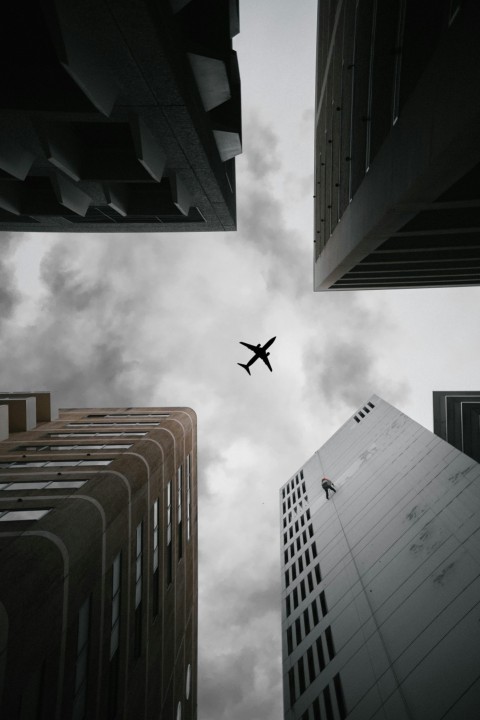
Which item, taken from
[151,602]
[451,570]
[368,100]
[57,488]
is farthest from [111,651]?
[368,100]

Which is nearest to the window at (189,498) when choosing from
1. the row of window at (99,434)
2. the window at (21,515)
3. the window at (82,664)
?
the row of window at (99,434)

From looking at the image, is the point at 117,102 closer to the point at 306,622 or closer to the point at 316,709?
the point at 316,709

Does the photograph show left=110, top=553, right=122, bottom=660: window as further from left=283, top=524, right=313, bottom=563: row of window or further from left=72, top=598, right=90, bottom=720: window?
left=283, top=524, right=313, bottom=563: row of window

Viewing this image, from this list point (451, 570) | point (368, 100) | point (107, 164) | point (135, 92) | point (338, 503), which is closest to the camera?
point (135, 92)

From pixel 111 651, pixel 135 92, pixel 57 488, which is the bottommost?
pixel 111 651

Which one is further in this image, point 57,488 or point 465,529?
point 465,529

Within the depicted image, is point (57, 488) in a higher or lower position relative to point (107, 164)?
lower

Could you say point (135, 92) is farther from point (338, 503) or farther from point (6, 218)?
point (338, 503)
